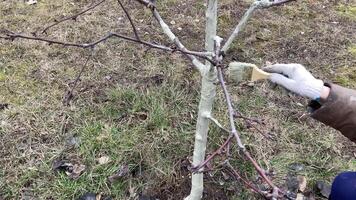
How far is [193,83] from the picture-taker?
8.67ft

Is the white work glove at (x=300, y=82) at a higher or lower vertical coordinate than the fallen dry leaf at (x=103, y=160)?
higher

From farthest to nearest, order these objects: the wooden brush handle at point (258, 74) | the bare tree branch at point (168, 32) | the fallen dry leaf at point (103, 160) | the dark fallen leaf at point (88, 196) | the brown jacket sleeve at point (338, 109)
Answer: the fallen dry leaf at point (103, 160) → the dark fallen leaf at point (88, 196) → the wooden brush handle at point (258, 74) → the brown jacket sleeve at point (338, 109) → the bare tree branch at point (168, 32)

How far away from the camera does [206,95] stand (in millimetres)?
1627

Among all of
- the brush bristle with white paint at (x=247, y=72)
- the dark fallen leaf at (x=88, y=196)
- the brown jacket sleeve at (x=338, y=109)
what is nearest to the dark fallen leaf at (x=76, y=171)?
the dark fallen leaf at (x=88, y=196)

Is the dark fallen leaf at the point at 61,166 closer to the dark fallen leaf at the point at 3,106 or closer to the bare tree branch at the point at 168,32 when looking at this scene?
the dark fallen leaf at the point at 3,106

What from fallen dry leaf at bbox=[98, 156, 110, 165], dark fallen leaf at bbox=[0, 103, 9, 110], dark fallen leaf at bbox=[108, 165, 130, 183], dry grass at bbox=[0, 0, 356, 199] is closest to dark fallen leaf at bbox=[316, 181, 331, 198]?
dry grass at bbox=[0, 0, 356, 199]

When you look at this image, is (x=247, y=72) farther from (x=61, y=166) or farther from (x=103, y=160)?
(x=61, y=166)

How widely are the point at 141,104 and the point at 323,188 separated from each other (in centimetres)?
111

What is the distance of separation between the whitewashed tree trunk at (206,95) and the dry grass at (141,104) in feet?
0.84

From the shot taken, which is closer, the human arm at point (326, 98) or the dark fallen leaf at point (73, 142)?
the human arm at point (326, 98)

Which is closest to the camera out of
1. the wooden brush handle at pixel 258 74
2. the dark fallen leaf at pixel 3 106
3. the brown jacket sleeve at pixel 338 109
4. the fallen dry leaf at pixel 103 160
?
the brown jacket sleeve at pixel 338 109

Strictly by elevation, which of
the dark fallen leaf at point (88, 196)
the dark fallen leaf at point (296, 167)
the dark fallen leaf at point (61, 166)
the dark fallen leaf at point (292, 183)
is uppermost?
the dark fallen leaf at point (296, 167)

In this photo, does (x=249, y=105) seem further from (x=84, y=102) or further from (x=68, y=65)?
(x=68, y=65)

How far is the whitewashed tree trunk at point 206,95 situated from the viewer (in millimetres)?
1481
